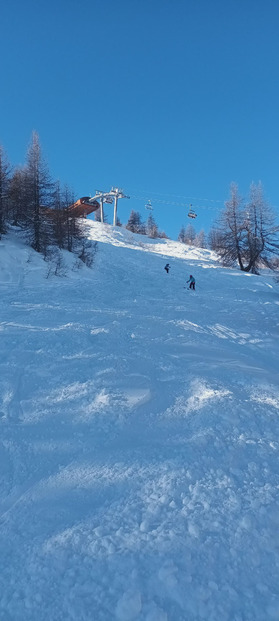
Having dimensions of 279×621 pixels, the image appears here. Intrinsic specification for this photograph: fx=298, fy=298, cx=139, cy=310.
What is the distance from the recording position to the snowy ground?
6.72 ft

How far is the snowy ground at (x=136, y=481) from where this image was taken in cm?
205

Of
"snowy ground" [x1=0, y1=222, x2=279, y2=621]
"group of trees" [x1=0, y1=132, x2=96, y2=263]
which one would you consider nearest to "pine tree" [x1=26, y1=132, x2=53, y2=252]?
"group of trees" [x1=0, y1=132, x2=96, y2=263]

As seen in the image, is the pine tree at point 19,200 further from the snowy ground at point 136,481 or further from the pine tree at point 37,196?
the snowy ground at point 136,481

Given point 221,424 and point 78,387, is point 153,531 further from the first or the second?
point 78,387

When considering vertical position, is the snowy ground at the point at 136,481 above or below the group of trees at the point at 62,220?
below

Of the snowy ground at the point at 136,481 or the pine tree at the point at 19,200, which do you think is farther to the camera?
the pine tree at the point at 19,200

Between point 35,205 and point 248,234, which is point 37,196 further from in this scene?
point 248,234

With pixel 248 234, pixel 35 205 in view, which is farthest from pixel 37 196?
pixel 248 234

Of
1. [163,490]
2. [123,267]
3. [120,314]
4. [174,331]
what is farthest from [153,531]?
[123,267]

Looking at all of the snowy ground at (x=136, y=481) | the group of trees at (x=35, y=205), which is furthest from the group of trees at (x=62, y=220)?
the snowy ground at (x=136, y=481)

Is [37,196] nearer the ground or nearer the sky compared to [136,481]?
nearer the sky

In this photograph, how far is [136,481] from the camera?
303 centimetres

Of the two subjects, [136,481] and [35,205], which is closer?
[136,481]

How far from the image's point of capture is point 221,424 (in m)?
4.00
